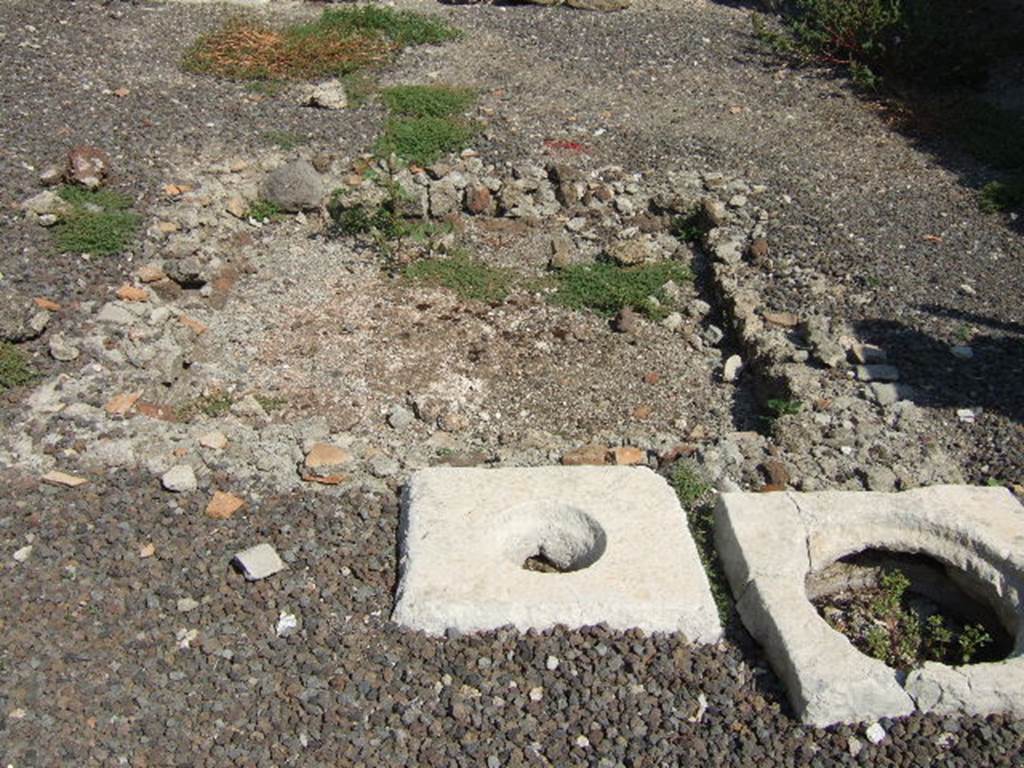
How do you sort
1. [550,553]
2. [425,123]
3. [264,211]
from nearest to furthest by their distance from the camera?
[550,553], [264,211], [425,123]

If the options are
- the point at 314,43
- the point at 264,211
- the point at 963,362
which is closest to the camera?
the point at 963,362

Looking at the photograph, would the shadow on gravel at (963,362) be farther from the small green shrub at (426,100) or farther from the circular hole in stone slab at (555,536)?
the small green shrub at (426,100)

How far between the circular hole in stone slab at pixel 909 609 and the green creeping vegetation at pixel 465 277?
2.98 metres

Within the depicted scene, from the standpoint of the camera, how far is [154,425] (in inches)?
217

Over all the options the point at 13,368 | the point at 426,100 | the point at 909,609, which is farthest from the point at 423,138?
the point at 909,609

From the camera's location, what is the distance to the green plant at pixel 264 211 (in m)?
7.76

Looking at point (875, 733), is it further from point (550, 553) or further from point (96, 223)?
point (96, 223)

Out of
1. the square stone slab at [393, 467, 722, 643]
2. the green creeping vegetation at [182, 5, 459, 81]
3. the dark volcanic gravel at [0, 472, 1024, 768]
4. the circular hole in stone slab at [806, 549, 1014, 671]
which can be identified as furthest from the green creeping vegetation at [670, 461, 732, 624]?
the green creeping vegetation at [182, 5, 459, 81]

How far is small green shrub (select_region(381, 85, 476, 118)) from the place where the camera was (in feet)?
29.2

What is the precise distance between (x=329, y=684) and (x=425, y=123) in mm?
5570

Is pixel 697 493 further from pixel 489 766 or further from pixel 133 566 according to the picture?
pixel 133 566

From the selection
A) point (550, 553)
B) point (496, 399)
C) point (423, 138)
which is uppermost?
point (550, 553)

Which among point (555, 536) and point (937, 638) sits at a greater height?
point (937, 638)

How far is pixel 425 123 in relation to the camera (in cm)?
870
